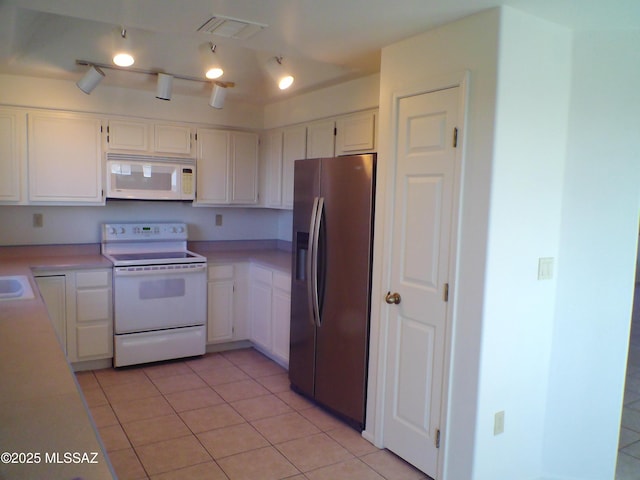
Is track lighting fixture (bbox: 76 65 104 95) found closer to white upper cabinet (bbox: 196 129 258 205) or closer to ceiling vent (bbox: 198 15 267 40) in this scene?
white upper cabinet (bbox: 196 129 258 205)

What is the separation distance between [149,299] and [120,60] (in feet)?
6.15

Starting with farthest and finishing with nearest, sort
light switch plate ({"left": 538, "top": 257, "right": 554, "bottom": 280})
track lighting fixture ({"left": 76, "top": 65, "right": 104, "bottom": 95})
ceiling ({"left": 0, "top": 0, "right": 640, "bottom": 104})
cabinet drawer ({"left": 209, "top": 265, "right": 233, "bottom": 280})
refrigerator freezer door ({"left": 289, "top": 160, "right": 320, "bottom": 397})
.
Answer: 1. cabinet drawer ({"left": 209, "top": 265, "right": 233, "bottom": 280})
2. track lighting fixture ({"left": 76, "top": 65, "right": 104, "bottom": 95})
3. refrigerator freezer door ({"left": 289, "top": 160, "right": 320, "bottom": 397})
4. light switch plate ({"left": 538, "top": 257, "right": 554, "bottom": 280})
5. ceiling ({"left": 0, "top": 0, "right": 640, "bottom": 104})

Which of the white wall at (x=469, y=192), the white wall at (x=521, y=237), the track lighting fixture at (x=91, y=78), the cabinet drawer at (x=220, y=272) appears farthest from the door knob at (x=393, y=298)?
the track lighting fixture at (x=91, y=78)

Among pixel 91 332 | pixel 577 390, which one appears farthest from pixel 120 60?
pixel 577 390

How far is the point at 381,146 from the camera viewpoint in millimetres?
2797

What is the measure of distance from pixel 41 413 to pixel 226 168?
11.9 feet

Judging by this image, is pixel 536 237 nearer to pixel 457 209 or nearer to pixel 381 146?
pixel 457 209

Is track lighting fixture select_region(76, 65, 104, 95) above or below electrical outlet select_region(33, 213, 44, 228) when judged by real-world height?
above

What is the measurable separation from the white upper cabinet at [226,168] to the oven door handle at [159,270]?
0.71 m

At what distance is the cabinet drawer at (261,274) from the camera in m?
4.24

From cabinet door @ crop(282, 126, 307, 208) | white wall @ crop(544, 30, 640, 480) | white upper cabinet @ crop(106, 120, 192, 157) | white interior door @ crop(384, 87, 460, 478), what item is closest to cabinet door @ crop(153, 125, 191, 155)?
white upper cabinet @ crop(106, 120, 192, 157)

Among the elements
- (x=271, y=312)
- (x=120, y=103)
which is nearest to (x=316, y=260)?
(x=271, y=312)

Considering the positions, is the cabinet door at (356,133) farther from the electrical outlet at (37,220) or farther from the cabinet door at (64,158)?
the electrical outlet at (37,220)

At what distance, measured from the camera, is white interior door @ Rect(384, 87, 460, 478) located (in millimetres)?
2438
